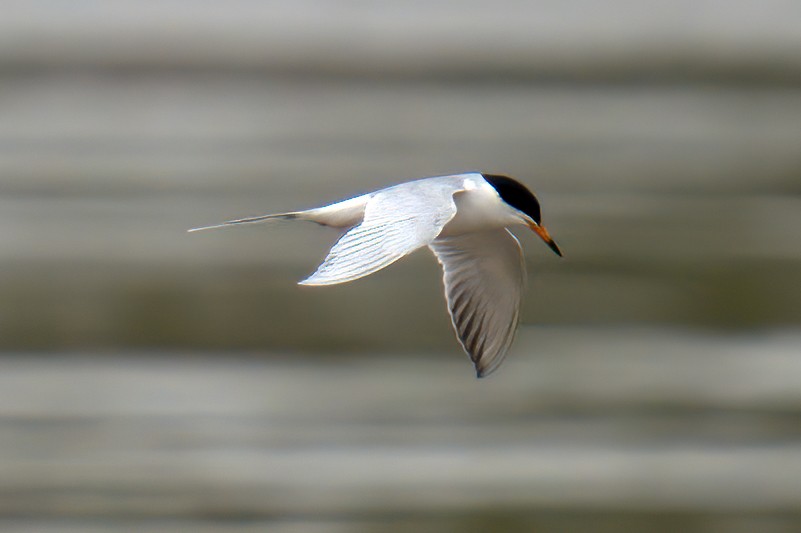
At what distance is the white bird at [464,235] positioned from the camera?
3.21 ft

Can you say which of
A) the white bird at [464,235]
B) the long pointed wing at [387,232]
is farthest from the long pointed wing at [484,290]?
the long pointed wing at [387,232]

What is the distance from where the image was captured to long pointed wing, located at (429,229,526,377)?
4.15ft

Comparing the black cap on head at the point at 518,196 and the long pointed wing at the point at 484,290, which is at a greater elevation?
the black cap on head at the point at 518,196

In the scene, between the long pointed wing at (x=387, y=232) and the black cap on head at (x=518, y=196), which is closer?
the long pointed wing at (x=387, y=232)

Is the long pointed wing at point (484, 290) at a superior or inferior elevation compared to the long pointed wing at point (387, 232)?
inferior

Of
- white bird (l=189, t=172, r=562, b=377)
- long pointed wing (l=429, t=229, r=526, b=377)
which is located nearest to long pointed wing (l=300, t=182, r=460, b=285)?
white bird (l=189, t=172, r=562, b=377)

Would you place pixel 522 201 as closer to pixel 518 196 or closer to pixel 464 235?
pixel 518 196

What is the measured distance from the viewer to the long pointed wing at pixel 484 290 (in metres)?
1.27

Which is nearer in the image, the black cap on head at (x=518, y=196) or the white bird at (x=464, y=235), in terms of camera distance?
the white bird at (x=464, y=235)

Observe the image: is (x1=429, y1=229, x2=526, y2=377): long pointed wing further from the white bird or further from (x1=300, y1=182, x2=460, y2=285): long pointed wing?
(x1=300, y1=182, x2=460, y2=285): long pointed wing

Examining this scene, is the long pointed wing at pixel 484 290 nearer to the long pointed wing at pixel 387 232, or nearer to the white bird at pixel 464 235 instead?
the white bird at pixel 464 235

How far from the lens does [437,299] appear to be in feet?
4.71

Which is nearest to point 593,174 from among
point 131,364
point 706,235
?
point 706,235

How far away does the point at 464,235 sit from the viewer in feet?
4.44
